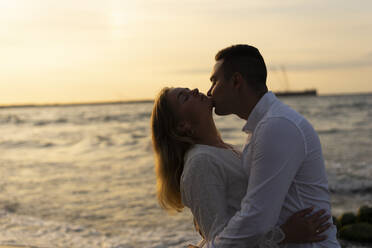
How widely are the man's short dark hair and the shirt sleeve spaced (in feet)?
1.29

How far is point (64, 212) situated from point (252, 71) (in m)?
8.06

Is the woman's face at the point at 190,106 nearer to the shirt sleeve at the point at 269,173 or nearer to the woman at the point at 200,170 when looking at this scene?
the woman at the point at 200,170

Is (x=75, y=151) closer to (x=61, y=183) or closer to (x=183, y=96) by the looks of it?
(x=61, y=183)

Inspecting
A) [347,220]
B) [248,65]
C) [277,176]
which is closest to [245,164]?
[277,176]

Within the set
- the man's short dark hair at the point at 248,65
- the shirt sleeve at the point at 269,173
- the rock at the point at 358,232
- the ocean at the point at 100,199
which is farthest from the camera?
the ocean at the point at 100,199

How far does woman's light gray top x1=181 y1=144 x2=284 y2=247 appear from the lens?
259cm

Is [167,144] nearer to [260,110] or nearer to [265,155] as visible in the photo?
[260,110]

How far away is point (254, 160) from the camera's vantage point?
2299mm

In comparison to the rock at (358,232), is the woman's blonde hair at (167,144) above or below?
above

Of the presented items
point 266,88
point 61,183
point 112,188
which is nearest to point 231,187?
point 266,88

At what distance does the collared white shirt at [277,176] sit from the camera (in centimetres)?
222

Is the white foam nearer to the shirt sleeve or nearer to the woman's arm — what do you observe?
the woman's arm

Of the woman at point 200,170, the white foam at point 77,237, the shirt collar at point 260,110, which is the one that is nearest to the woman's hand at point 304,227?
the woman at point 200,170

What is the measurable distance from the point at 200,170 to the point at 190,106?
1.66 ft
